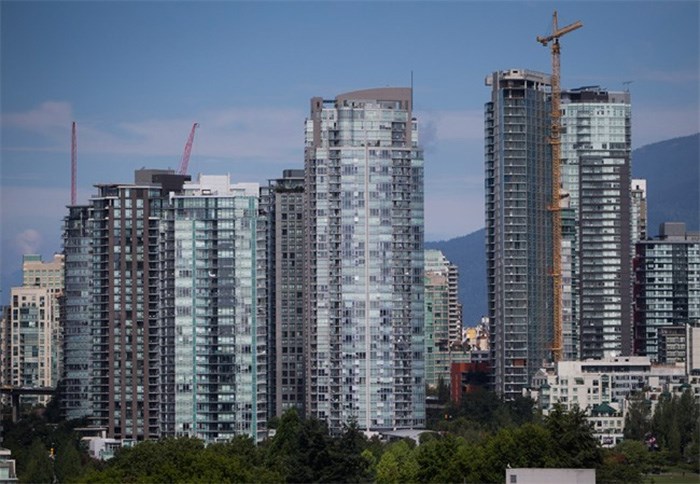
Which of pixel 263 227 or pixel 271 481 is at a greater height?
pixel 263 227

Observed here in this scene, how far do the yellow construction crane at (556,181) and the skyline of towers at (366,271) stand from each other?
2152 cm

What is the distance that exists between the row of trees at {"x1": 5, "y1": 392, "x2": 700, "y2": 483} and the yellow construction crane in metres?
28.1

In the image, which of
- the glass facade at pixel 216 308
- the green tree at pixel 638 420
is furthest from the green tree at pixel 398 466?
the green tree at pixel 638 420

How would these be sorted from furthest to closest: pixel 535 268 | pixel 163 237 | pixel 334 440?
pixel 535 268, pixel 163 237, pixel 334 440

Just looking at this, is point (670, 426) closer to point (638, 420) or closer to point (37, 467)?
point (638, 420)

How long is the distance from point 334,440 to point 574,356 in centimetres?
5056

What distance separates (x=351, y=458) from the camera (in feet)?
265

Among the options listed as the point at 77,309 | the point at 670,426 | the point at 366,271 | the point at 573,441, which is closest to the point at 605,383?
the point at 670,426

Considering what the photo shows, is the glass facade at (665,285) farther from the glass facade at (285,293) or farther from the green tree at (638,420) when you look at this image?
A: the glass facade at (285,293)

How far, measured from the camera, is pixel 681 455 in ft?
322

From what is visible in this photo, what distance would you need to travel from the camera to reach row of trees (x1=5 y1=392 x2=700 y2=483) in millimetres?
71875

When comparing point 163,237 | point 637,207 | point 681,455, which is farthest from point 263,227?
point 637,207

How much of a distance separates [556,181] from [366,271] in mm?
27272

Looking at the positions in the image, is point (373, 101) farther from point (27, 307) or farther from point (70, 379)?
point (27, 307)
